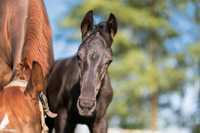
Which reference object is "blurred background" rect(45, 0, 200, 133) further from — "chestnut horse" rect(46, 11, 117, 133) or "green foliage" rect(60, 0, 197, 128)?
"chestnut horse" rect(46, 11, 117, 133)

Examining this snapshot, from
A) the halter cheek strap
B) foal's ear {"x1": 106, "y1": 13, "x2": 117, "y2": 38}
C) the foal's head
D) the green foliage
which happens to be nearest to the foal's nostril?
Answer: the foal's head

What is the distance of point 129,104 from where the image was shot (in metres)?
22.9

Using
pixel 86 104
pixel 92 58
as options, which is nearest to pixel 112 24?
pixel 92 58

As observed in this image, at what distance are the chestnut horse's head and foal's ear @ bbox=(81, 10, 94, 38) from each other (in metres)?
1.72

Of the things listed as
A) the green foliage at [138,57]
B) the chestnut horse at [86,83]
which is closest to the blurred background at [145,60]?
the green foliage at [138,57]

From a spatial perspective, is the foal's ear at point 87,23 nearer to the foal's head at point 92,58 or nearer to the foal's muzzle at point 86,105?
the foal's head at point 92,58

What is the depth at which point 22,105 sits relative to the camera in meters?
4.05

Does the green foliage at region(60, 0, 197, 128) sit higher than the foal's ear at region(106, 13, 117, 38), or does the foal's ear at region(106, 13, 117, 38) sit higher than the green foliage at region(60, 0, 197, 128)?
the foal's ear at region(106, 13, 117, 38)

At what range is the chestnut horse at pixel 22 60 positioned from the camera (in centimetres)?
400

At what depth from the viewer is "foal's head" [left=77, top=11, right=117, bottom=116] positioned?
5.40 metres

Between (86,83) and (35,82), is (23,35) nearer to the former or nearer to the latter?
(86,83)

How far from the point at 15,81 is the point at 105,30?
1.71 m

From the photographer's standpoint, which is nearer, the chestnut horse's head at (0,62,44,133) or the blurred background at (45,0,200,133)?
the chestnut horse's head at (0,62,44,133)

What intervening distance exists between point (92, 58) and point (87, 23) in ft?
1.56
